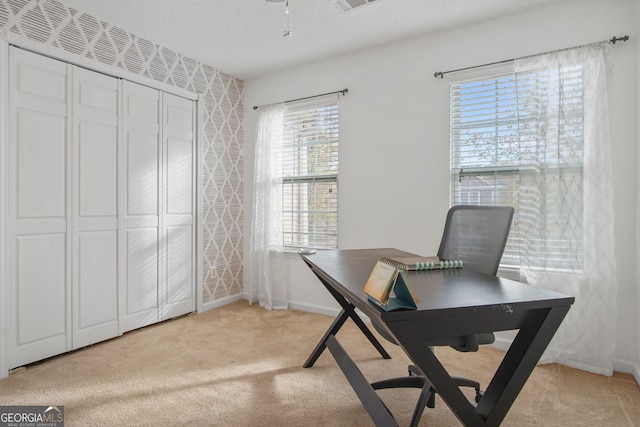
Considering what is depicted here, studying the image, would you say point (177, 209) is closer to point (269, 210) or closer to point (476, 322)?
point (269, 210)

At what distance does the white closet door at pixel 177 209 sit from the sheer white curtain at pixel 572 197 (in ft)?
9.87

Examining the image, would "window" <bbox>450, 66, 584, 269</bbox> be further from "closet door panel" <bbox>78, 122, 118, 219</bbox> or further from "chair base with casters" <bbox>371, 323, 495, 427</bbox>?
"closet door panel" <bbox>78, 122, 118, 219</bbox>

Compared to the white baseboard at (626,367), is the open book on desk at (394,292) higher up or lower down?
higher up

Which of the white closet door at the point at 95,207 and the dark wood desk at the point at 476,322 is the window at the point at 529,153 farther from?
the white closet door at the point at 95,207

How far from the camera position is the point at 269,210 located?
12.8ft

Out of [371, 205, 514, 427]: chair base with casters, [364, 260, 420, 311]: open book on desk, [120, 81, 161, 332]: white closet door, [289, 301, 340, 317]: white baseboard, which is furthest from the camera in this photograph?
[289, 301, 340, 317]: white baseboard

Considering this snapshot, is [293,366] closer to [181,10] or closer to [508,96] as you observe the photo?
[508,96]

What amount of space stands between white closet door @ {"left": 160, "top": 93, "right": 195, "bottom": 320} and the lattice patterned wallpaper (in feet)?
0.54

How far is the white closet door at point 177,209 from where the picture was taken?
3.42 m

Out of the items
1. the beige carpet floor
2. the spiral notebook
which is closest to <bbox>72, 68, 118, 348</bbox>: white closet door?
the beige carpet floor

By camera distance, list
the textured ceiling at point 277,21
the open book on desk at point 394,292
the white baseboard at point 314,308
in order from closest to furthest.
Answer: the open book on desk at point 394,292, the textured ceiling at point 277,21, the white baseboard at point 314,308

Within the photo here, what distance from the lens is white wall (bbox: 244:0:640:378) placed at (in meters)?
2.38

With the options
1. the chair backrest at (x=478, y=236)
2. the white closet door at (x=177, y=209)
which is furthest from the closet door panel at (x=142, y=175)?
the chair backrest at (x=478, y=236)

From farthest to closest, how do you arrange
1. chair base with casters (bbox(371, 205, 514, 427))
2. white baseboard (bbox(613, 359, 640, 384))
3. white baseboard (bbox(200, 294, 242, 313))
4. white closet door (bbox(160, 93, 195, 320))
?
white baseboard (bbox(200, 294, 242, 313)) < white closet door (bbox(160, 93, 195, 320)) < white baseboard (bbox(613, 359, 640, 384)) < chair base with casters (bbox(371, 205, 514, 427))
